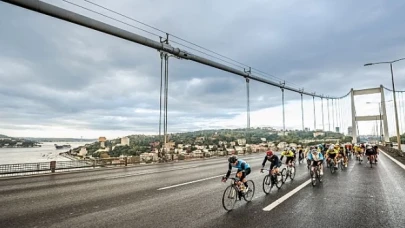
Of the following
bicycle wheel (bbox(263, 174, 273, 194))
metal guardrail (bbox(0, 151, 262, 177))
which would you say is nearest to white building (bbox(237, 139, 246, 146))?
metal guardrail (bbox(0, 151, 262, 177))

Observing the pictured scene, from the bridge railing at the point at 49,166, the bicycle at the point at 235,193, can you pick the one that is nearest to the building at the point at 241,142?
the bridge railing at the point at 49,166

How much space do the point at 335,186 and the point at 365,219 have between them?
190 inches

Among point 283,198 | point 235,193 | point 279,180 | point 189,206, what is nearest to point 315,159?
point 279,180

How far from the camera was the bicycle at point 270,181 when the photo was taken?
9812 mm

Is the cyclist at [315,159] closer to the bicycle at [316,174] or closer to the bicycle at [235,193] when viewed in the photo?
the bicycle at [316,174]

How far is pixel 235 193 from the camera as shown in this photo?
7.45m

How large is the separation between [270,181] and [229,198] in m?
3.74

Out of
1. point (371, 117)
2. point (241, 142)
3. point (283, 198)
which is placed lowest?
point (283, 198)

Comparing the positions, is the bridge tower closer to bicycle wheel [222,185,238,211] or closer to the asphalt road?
the asphalt road

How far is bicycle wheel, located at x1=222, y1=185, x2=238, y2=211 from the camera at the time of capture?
6932 millimetres

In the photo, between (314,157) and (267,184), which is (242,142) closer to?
(314,157)

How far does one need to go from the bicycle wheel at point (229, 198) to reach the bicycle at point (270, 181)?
98.7 inches

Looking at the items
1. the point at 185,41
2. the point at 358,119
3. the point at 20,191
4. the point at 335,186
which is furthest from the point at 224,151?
the point at 358,119

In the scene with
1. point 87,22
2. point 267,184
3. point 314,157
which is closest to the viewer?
point 267,184
